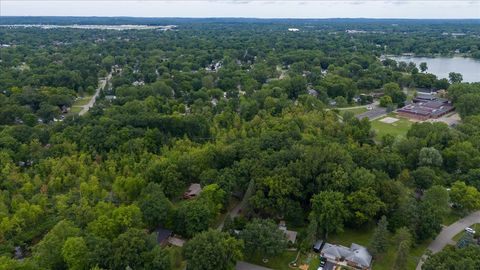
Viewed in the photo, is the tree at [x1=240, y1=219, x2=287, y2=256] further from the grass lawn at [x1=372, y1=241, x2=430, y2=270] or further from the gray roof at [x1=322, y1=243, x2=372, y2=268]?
the grass lawn at [x1=372, y1=241, x2=430, y2=270]

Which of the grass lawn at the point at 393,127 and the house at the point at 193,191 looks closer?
the house at the point at 193,191

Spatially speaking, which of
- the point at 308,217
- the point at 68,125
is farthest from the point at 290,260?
the point at 68,125

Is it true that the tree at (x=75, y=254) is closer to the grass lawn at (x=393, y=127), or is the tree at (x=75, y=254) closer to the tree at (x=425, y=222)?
the tree at (x=425, y=222)

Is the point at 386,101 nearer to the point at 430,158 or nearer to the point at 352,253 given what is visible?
the point at 430,158

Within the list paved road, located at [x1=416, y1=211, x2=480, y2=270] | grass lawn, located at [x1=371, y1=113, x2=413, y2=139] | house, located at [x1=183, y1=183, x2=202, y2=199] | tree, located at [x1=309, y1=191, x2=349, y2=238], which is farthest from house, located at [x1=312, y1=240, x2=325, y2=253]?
grass lawn, located at [x1=371, y1=113, x2=413, y2=139]

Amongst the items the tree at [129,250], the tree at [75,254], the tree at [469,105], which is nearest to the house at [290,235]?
the tree at [129,250]

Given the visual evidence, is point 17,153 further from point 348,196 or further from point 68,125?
point 348,196

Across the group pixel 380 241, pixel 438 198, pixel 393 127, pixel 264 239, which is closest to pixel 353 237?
pixel 380 241
